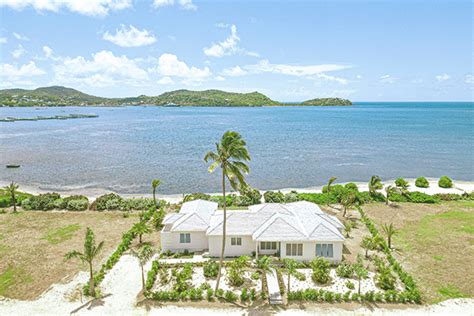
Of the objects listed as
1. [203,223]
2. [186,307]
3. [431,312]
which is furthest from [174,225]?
[431,312]

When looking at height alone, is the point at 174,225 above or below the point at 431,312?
above

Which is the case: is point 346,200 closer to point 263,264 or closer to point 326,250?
point 326,250

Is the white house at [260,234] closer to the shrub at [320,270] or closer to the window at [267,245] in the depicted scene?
the window at [267,245]

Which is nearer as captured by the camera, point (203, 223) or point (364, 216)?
point (203, 223)

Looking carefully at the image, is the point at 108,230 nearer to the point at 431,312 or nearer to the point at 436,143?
the point at 431,312

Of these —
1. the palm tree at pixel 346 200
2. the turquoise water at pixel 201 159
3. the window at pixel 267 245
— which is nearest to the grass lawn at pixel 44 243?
the window at pixel 267 245

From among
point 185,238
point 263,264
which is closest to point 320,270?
point 263,264
